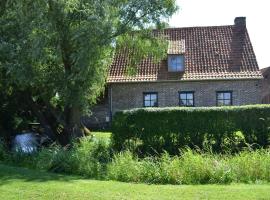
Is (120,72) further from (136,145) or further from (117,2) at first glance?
(136,145)

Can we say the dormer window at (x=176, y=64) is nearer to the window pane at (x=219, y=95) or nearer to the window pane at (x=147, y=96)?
the window pane at (x=147, y=96)

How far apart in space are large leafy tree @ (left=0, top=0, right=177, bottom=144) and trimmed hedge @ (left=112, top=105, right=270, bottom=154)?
8.36ft

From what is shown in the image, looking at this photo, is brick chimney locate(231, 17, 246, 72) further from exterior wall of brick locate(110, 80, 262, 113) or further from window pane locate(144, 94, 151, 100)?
window pane locate(144, 94, 151, 100)

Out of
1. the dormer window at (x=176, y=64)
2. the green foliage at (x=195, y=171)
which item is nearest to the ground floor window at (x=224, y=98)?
the dormer window at (x=176, y=64)

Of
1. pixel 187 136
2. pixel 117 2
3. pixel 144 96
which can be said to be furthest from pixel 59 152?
pixel 144 96

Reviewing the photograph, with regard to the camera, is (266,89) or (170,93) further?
(266,89)

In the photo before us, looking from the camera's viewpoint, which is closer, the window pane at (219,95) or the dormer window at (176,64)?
the window pane at (219,95)

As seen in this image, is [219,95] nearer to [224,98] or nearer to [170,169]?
[224,98]

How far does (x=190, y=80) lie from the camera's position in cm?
3148

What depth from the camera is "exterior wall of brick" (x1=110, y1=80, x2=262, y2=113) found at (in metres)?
31.2

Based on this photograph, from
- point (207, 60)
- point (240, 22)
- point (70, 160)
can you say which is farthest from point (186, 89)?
point (70, 160)

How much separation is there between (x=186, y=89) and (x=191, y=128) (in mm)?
Answer: 14909

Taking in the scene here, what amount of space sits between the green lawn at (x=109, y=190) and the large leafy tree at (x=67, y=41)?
752 centimetres

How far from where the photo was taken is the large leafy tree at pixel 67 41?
17359 millimetres
